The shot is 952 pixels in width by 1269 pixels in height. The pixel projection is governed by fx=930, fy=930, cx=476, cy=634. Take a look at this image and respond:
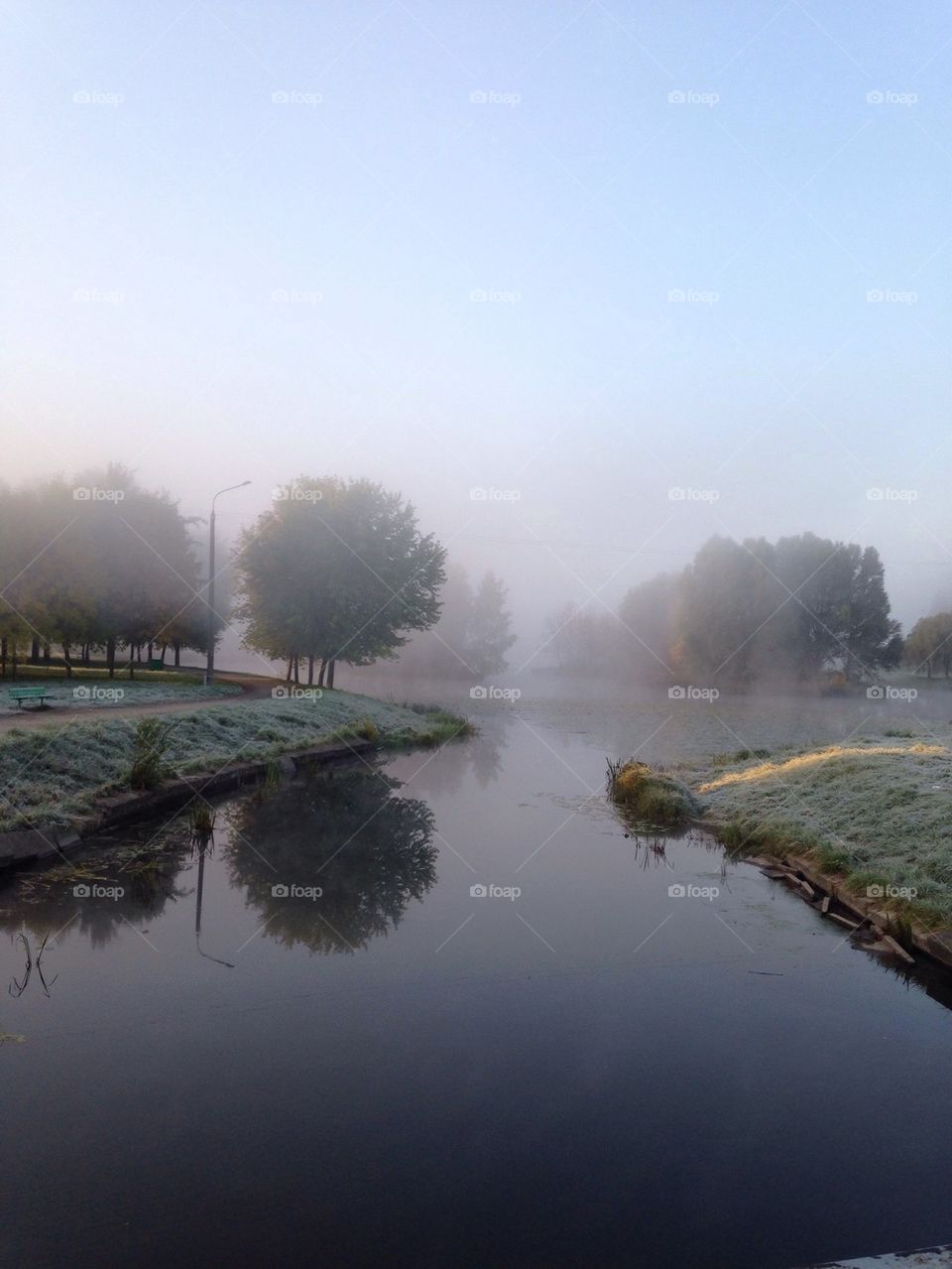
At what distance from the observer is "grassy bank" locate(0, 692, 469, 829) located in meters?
12.8

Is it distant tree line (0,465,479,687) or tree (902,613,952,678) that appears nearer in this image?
distant tree line (0,465,479,687)

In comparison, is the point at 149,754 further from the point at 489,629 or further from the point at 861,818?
the point at 489,629

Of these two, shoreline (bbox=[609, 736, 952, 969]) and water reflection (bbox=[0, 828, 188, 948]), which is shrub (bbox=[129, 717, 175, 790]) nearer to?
water reflection (bbox=[0, 828, 188, 948])

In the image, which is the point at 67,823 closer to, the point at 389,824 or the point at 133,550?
the point at 389,824

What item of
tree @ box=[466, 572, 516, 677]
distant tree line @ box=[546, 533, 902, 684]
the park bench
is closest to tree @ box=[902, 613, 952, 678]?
distant tree line @ box=[546, 533, 902, 684]

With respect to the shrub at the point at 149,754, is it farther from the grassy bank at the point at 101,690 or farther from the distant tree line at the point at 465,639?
the distant tree line at the point at 465,639

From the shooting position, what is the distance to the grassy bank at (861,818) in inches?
402

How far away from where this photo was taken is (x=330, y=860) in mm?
12336

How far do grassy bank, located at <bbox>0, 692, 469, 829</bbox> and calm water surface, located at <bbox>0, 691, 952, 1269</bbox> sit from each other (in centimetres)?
225

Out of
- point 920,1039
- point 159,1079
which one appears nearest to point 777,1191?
point 920,1039

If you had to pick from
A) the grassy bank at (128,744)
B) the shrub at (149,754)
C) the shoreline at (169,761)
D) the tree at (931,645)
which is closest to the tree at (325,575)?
the grassy bank at (128,744)

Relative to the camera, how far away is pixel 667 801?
16.7 meters

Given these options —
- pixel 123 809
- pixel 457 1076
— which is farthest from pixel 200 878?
pixel 457 1076

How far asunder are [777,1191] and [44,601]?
1380 inches
